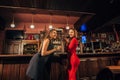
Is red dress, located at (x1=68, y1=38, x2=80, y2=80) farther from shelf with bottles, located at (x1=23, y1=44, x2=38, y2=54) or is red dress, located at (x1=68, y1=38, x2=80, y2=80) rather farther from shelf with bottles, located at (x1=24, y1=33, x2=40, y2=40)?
shelf with bottles, located at (x1=24, y1=33, x2=40, y2=40)

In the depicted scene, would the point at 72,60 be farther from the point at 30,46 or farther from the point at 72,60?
the point at 30,46

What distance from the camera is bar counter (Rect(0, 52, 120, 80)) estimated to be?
3.10m

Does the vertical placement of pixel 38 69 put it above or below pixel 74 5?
below

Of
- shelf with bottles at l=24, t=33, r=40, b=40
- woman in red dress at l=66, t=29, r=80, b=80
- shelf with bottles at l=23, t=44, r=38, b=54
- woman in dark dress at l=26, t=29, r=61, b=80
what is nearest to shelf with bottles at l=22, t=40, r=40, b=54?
shelf with bottles at l=23, t=44, r=38, b=54

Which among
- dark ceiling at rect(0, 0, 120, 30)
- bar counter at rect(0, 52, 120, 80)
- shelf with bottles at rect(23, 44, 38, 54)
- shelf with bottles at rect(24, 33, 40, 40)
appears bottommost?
bar counter at rect(0, 52, 120, 80)

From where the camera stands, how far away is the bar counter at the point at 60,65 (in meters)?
3.10

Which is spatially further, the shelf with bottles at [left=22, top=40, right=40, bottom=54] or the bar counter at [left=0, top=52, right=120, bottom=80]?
the shelf with bottles at [left=22, top=40, right=40, bottom=54]

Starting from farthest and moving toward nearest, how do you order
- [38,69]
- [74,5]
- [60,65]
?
[74,5] → [60,65] → [38,69]

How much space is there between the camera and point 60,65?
3299 mm

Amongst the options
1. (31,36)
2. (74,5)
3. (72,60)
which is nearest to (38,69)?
(72,60)

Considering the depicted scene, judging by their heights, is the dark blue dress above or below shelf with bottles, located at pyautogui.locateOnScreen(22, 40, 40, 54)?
below

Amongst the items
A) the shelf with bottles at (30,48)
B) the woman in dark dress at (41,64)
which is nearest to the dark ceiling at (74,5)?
the woman in dark dress at (41,64)

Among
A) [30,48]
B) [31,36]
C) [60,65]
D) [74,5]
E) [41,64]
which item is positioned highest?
[74,5]

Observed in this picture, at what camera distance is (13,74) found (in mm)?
3117
